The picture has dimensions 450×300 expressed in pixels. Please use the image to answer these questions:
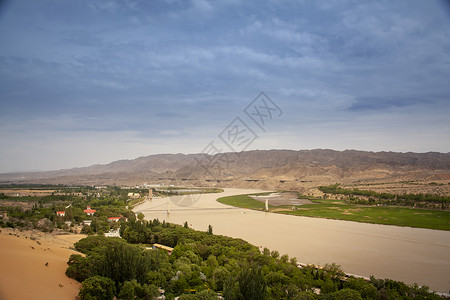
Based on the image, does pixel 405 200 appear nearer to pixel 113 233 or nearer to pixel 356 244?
pixel 356 244

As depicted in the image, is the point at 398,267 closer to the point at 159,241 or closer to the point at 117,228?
the point at 159,241

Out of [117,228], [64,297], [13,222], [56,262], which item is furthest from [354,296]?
[13,222]

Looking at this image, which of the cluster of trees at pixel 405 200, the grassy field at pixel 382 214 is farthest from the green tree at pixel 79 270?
the cluster of trees at pixel 405 200

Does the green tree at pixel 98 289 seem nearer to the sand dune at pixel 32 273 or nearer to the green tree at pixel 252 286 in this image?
the sand dune at pixel 32 273

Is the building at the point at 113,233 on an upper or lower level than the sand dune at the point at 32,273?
lower

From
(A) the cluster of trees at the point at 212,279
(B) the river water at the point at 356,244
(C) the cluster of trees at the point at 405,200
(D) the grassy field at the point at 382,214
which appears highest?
(A) the cluster of trees at the point at 212,279

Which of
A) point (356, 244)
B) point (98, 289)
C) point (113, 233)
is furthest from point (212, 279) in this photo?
point (113, 233)

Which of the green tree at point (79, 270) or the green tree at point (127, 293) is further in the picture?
the green tree at point (79, 270)

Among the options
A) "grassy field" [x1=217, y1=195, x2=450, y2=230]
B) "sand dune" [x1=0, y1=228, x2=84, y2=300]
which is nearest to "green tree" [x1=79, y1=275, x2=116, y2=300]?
"sand dune" [x1=0, y1=228, x2=84, y2=300]
